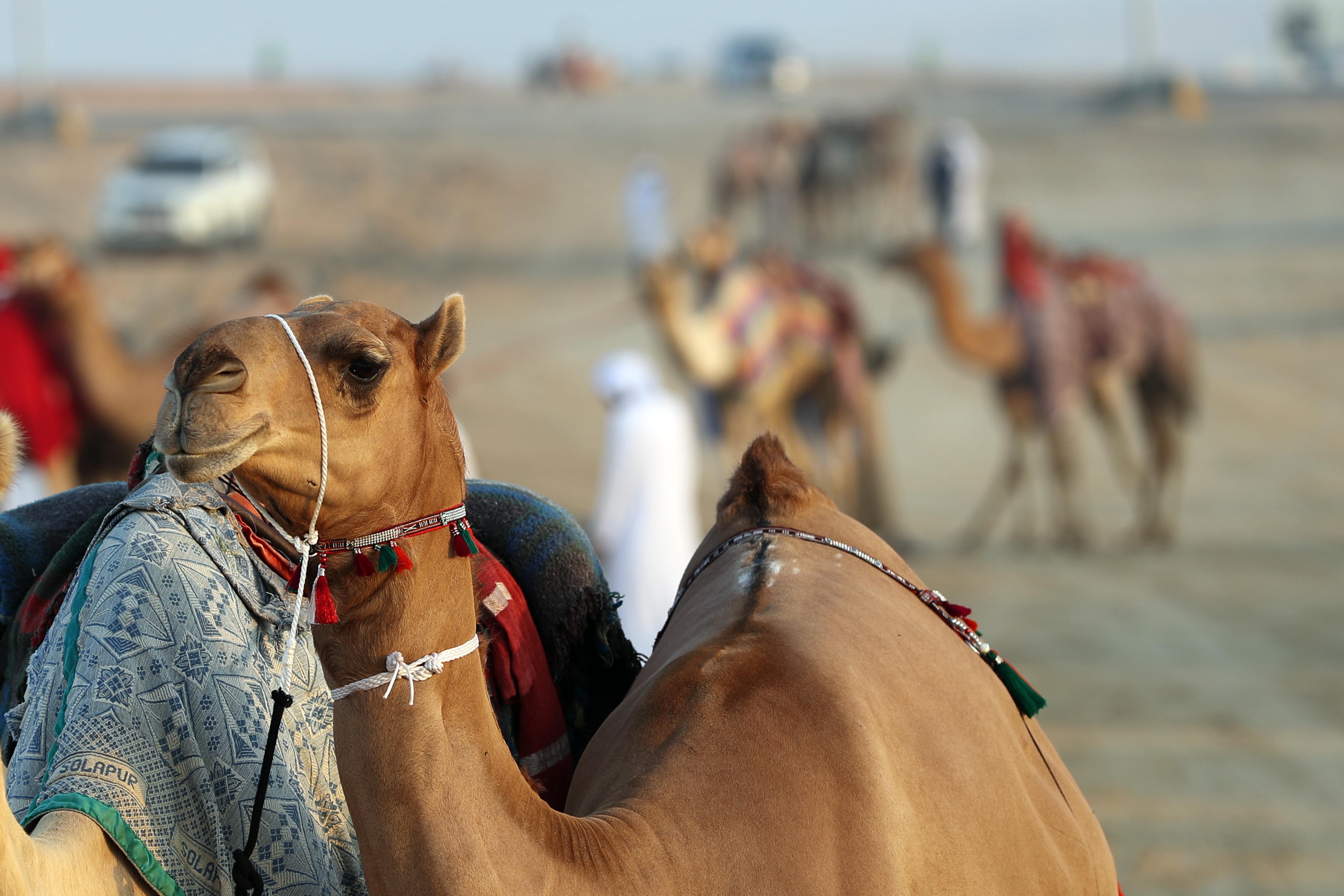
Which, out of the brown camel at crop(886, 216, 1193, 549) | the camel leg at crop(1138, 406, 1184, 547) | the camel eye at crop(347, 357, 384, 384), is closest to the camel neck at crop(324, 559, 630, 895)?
the camel eye at crop(347, 357, 384, 384)

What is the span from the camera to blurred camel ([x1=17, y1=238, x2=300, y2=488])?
7793mm

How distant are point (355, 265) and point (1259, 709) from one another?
16623 mm

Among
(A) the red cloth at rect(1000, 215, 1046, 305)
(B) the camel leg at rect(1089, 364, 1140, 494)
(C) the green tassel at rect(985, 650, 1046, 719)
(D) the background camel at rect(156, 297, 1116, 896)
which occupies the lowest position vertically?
(B) the camel leg at rect(1089, 364, 1140, 494)

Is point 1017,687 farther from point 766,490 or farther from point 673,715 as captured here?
point 673,715

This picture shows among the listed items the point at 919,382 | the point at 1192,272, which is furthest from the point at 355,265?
the point at 1192,272

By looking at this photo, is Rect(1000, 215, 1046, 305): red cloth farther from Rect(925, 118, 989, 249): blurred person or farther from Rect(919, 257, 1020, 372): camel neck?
Rect(925, 118, 989, 249): blurred person

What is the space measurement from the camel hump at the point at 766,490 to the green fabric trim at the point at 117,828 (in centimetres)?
134

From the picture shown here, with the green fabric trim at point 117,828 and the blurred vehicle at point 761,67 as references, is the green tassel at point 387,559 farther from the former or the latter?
the blurred vehicle at point 761,67

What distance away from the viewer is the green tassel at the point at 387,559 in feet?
5.58

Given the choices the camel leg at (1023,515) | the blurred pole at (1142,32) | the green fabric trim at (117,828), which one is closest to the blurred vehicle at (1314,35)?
the blurred pole at (1142,32)

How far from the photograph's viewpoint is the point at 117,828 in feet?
5.89

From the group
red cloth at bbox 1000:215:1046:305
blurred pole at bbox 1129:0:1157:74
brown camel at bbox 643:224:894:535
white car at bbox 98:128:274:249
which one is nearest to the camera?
brown camel at bbox 643:224:894:535

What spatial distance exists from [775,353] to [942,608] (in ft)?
25.3

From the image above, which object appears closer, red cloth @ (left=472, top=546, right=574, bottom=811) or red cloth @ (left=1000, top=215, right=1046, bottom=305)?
red cloth @ (left=472, top=546, right=574, bottom=811)
